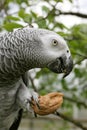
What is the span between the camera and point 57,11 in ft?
7.52

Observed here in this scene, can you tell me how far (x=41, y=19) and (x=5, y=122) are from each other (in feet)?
1.84

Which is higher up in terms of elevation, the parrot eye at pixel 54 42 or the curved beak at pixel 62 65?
the parrot eye at pixel 54 42

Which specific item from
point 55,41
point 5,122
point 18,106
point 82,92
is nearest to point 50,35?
point 55,41

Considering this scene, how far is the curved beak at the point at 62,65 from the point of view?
168 cm

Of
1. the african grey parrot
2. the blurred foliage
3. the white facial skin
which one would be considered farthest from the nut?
the blurred foliage

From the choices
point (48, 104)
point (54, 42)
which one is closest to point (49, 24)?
point (54, 42)

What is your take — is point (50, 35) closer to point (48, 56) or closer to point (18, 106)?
point (48, 56)

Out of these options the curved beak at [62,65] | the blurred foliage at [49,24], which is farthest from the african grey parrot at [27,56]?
Answer: the blurred foliage at [49,24]

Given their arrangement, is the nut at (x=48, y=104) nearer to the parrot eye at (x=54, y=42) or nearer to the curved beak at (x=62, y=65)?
the curved beak at (x=62, y=65)

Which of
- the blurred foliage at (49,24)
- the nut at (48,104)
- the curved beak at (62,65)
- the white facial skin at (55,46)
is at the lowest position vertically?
the nut at (48,104)

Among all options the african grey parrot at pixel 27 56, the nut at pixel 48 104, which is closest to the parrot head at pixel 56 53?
the african grey parrot at pixel 27 56

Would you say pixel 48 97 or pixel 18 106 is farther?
pixel 18 106

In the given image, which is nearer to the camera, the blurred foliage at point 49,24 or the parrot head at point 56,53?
the parrot head at point 56,53

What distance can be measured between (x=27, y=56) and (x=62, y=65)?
0.51 ft
